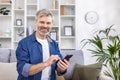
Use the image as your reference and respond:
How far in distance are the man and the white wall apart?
10.0 ft

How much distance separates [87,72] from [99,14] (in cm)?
237

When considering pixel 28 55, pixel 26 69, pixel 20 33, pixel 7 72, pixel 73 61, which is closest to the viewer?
pixel 26 69

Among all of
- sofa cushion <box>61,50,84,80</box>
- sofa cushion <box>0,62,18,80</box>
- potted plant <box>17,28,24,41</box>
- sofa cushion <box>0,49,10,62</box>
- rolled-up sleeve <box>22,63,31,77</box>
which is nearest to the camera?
rolled-up sleeve <box>22,63,31,77</box>

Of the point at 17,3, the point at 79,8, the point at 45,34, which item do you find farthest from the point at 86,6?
the point at 45,34

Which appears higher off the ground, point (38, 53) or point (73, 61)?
point (38, 53)

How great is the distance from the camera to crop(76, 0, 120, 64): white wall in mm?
5066

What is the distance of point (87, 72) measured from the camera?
9.89ft

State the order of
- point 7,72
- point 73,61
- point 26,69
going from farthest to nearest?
point 73,61 < point 7,72 < point 26,69

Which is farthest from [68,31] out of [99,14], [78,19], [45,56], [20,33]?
[45,56]

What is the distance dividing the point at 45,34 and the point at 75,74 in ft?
4.40

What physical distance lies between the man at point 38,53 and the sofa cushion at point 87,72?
3.26ft

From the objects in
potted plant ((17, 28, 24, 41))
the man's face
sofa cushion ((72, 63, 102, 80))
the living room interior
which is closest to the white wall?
the living room interior

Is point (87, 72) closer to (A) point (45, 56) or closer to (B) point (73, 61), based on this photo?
(B) point (73, 61)

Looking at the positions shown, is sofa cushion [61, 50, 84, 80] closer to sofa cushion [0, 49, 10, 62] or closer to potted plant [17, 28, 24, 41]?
sofa cushion [0, 49, 10, 62]
